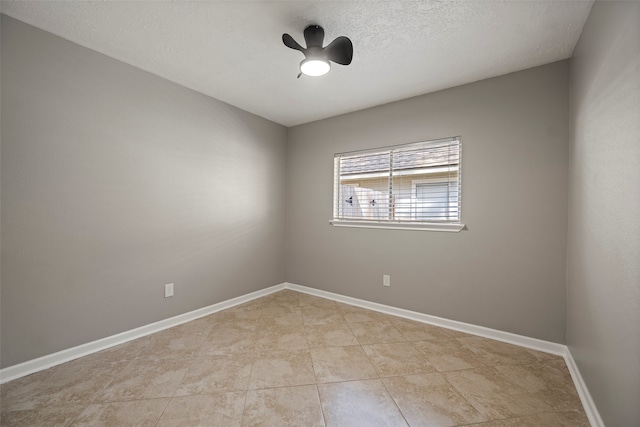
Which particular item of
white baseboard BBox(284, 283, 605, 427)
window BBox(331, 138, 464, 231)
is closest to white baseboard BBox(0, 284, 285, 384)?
white baseboard BBox(284, 283, 605, 427)

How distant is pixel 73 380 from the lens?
5.90ft

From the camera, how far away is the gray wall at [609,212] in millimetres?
1101

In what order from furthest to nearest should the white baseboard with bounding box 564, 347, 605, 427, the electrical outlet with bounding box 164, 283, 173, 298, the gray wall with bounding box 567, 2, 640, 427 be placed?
the electrical outlet with bounding box 164, 283, 173, 298, the white baseboard with bounding box 564, 347, 605, 427, the gray wall with bounding box 567, 2, 640, 427

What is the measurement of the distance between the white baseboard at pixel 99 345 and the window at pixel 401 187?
1929 mm

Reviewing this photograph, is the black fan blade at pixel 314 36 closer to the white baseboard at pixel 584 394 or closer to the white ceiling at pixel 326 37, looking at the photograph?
the white ceiling at pixel 326 37

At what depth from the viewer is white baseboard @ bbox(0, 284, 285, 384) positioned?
71.5 inches

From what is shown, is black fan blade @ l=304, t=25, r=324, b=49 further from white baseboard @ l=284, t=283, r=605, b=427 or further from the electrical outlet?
white baseboard @ l=284, t=283, r=605, b=427

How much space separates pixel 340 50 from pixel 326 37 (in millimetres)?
285

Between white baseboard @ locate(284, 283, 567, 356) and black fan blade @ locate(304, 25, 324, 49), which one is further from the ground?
black fan blade @ locate(304, 25, 324, 49)

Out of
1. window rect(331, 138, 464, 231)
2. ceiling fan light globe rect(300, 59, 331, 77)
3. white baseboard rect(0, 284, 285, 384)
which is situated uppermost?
ceiling fan light globe rect(300, 59, 331, 77)

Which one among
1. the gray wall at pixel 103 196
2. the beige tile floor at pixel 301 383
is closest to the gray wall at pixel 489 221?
the beige tile floor at pixel 301 383

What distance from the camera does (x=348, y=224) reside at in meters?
3.47

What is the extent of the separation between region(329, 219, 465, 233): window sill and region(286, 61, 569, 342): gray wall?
6 cm

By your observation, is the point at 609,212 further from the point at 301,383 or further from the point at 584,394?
the point at 301,383
